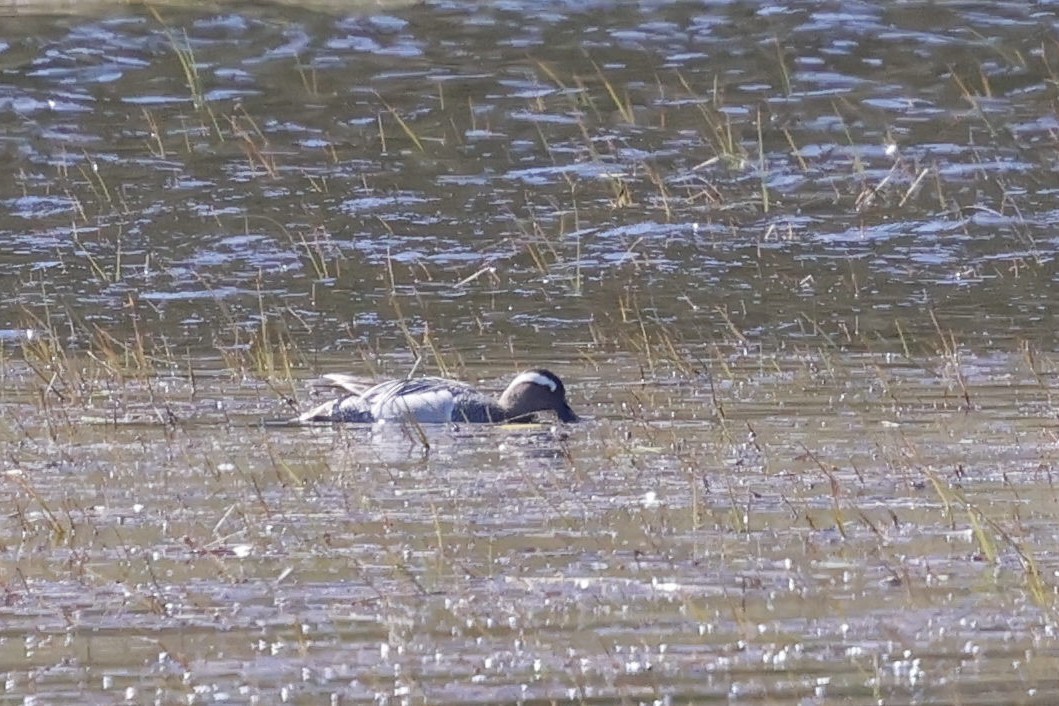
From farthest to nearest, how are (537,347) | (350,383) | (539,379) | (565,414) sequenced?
(537,347) < (350,383) < (539,379) < (565,414)

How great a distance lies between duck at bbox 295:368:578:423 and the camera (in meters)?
10.9

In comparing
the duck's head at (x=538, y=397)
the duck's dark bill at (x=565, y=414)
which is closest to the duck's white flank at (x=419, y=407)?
the duck's head at (x=538, y=397)

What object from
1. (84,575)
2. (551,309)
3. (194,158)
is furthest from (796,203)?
(84,575)

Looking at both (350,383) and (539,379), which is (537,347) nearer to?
(350,383)

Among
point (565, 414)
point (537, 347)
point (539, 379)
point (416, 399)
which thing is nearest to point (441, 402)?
point (416, 399)

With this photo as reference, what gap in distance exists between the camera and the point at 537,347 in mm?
13109

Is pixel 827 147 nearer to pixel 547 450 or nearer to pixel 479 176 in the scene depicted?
pixel 479 176

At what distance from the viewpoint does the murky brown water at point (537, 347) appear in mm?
6859

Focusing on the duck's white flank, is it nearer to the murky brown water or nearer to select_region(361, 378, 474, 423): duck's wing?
select_region(361, 378, 474, 423): duck's wing

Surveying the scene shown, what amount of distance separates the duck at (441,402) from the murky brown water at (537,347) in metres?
0.19

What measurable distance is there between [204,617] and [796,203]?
10.2m

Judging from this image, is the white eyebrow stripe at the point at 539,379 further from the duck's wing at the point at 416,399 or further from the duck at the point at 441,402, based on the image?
the duck's wing at the point at 416,399

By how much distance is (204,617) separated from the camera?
278 inches

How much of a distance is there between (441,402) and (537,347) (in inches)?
82.6
